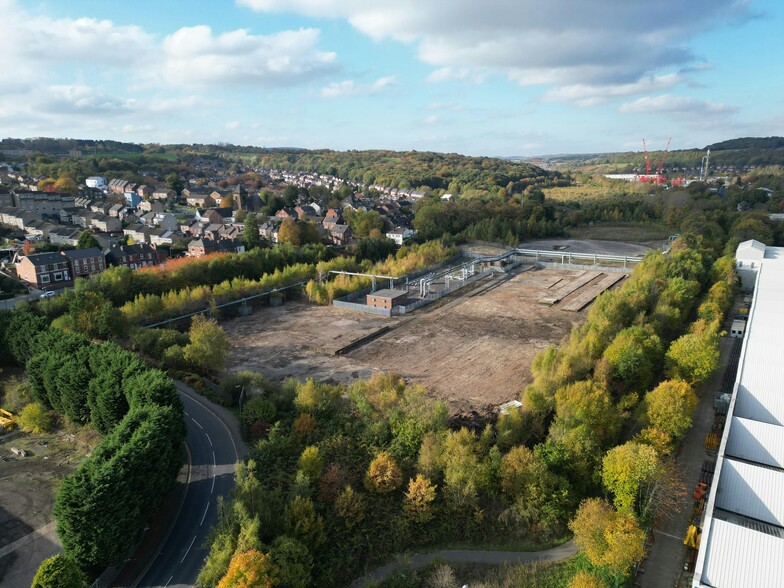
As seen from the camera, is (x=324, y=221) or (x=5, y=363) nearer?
(x=5, y=363)

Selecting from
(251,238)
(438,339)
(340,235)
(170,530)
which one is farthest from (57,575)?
(340,235)

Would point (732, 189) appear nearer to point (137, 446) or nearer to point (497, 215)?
point (497, 215)

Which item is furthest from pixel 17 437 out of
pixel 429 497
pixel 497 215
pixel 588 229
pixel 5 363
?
pixel 588 229

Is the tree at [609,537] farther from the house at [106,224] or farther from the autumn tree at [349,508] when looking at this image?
the house at [106,224]

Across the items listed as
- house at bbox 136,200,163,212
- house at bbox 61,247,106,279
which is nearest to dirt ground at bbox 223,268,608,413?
house at bbox 61,247,106,279

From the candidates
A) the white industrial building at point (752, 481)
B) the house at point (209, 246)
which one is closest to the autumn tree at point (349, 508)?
the white industrial building at point (752, 481)

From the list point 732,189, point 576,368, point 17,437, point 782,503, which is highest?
point 732,189

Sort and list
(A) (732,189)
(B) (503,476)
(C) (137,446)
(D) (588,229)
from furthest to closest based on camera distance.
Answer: (A) (732,189), (D) (588,229), (B) (503,476), (C) (137,446)

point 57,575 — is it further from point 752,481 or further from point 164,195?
point 164,195
